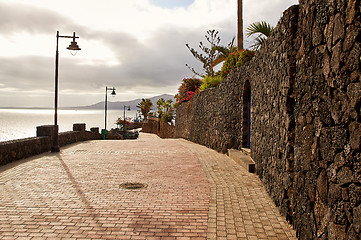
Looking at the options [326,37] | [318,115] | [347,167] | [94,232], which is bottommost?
[94,232]

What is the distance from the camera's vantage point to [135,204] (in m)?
5.35

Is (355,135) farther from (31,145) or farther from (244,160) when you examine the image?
(31,145)

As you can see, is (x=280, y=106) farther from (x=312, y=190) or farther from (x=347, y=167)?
(x=347, y=167)

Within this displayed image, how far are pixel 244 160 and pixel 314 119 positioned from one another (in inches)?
201

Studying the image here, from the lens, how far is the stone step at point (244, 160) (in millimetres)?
7887

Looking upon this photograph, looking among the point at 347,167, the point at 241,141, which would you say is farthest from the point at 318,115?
the point at 241,141

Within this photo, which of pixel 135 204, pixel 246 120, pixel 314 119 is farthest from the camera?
pixel 246 120

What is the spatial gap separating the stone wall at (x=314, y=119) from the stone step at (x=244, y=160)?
78 centimetres

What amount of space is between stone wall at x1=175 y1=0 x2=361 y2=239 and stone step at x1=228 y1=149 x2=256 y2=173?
0.78 metres

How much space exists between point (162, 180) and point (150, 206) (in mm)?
1945

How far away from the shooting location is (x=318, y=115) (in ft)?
11.1

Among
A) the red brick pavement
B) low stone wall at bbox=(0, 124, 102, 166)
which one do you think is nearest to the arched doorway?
the red brick pavement

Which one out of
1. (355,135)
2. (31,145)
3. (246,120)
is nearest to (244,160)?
(246,120)

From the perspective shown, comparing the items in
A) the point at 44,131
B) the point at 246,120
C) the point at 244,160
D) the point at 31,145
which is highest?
the point at 246,120
